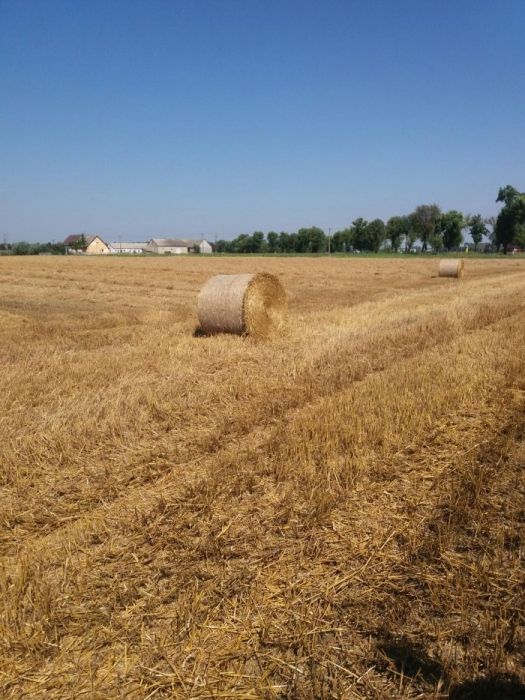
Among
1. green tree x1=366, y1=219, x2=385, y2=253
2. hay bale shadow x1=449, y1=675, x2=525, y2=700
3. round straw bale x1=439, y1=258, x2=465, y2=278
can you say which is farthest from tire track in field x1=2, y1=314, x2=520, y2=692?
green tree x1=366, y1=219, x2=385, y2=253

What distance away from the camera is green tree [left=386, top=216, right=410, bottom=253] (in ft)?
441

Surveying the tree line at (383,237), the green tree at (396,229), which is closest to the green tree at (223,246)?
the tree line at (383,237)

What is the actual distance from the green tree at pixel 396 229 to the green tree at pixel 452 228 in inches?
684

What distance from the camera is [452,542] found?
10.1ft

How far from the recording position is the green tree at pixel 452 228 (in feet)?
373

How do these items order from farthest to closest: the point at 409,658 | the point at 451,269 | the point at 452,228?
1. the point at 452,228
2. the point at 451,269
3. the point at 409,658

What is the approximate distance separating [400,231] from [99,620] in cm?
14277

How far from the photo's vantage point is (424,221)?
131 metres

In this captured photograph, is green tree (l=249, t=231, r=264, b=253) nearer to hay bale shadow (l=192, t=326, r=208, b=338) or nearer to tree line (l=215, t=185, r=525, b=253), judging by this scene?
tree line (l=215, t=185, r=525, b=253)

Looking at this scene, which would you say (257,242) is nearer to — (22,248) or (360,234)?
(360,234)

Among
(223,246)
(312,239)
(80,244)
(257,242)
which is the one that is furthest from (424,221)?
(80,244)

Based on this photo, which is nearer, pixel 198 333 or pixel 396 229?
pixel 198 333

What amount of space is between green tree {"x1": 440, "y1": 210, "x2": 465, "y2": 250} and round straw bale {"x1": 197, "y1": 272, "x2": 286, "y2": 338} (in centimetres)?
11594

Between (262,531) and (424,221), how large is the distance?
13974cm
